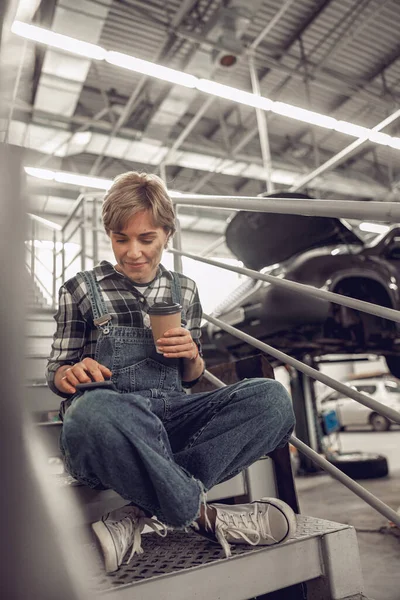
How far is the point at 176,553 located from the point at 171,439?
0.91ft

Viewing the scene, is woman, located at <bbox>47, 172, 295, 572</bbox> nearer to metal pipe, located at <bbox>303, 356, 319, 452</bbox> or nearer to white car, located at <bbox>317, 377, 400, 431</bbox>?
metal pipe, located at <bbox>303, 356, 319, 452</bbox>

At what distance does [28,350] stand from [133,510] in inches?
36.7

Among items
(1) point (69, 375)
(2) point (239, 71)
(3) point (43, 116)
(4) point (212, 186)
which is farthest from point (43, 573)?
(4) point (212, 186)

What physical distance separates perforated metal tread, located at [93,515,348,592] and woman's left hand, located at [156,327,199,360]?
1.58ft

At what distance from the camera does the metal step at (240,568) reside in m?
1.00

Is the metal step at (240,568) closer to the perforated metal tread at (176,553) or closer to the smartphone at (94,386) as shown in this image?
the perforated metal tread at (176,553)

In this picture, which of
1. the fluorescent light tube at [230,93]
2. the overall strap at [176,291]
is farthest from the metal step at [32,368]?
the fluorescent light tube at [230,93]

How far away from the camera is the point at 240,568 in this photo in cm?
108

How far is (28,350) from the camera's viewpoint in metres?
0.34

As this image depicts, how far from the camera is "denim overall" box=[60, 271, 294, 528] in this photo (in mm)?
948

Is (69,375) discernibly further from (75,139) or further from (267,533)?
(75,139)

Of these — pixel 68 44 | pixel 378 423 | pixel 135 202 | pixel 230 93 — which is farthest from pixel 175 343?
pixel 378 423

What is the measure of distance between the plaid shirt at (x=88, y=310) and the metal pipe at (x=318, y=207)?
0.36 metres

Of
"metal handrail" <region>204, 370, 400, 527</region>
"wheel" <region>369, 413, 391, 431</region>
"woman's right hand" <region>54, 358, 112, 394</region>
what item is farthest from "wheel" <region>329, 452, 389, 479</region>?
"wheel" <region>369, 413, 391, 431</region>
